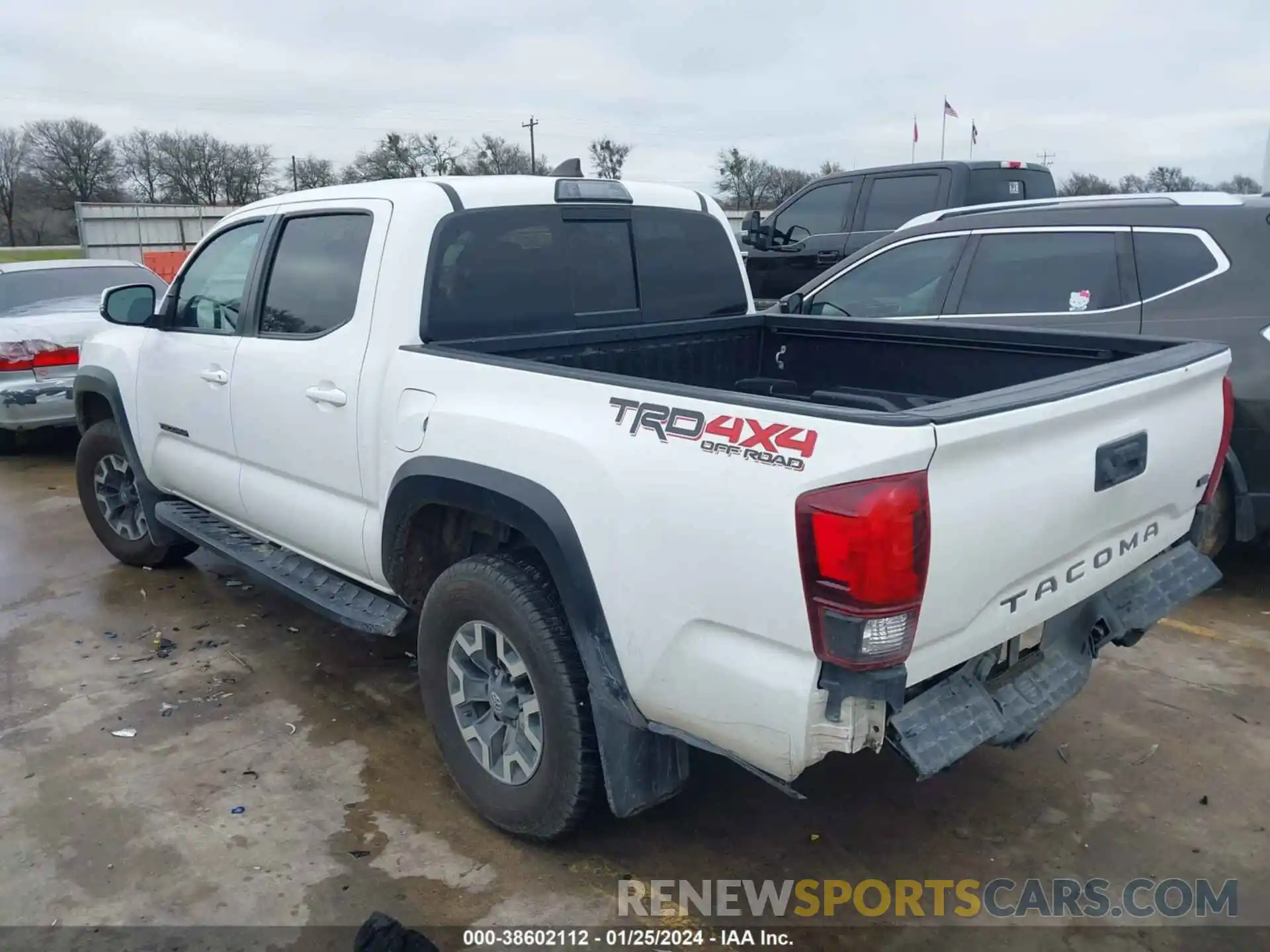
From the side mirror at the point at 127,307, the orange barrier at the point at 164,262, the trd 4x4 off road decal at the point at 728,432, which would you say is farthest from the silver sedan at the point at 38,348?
the orange barrier at the point at 164,262

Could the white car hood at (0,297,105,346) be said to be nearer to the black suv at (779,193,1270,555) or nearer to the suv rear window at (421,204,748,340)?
the suv rear window at (421,204,748,340)

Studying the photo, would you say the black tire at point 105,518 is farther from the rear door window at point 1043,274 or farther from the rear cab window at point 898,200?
the rear cab window at point 898,200

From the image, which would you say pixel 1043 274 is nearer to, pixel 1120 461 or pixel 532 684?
pixel 1120 461

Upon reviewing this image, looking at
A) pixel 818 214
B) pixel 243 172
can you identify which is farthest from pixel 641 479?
pixel 243 172

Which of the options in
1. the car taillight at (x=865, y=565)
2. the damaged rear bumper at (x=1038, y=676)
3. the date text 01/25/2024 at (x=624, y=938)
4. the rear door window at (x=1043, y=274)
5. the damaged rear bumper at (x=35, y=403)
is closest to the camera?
the car taillight at (x=865, y=565)

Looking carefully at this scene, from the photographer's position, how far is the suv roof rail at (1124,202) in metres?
5.06

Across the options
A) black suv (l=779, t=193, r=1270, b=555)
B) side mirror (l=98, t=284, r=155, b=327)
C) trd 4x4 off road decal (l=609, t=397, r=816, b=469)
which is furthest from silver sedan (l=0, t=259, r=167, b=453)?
trd 4x4 off road decal (l=609, t=397, r=816, b=469)

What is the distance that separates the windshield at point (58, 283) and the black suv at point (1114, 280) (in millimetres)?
6221

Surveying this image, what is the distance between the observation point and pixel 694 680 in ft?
7.96

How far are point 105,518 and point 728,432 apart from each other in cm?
470

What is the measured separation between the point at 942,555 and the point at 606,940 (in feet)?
4.76

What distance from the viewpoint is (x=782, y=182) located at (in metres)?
38.4

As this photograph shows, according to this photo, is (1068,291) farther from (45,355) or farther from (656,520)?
(45,355)

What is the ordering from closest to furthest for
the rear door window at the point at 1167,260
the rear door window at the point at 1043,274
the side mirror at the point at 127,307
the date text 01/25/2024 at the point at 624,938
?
1. the date text 01/25/2024 at the point at 624,938
2. the side mirror at the point at 127,307
3. the rear door window at the point at 1167,260
4. the rear door window at the point at 1043,274
